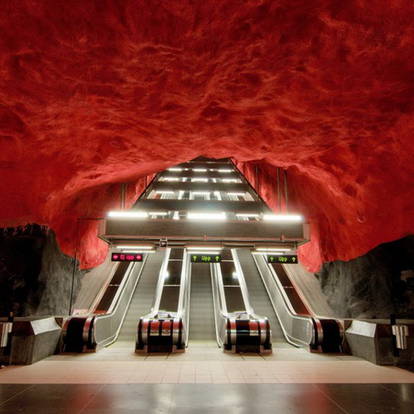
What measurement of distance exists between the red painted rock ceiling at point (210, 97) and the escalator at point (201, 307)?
480cm

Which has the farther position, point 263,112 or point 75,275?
point 75,275

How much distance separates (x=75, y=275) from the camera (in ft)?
37.3

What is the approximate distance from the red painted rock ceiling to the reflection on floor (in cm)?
349

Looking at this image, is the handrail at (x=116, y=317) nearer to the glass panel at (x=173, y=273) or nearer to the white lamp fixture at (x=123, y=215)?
the glass panel at (x=173, y=273)

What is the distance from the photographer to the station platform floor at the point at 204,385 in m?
4.37

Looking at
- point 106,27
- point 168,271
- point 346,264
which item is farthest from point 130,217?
point 346,264

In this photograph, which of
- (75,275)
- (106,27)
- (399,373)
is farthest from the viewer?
(75,275)

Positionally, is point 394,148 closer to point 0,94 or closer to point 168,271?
point 0,94

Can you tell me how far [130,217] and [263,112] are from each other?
4721mm

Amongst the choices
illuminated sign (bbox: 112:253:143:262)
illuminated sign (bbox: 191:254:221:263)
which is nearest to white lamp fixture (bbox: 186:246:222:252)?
illuminated sign (bbox: 191:254:221:263)

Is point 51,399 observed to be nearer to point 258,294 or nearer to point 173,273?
point 173,273

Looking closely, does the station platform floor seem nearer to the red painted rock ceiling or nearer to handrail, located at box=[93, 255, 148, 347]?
handrail, located at box=[93, 255, 148, 347]

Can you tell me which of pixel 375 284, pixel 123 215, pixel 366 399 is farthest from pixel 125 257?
pixel 366 399

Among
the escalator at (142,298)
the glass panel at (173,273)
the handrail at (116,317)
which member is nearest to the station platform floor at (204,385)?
the handrail at (116,317)
